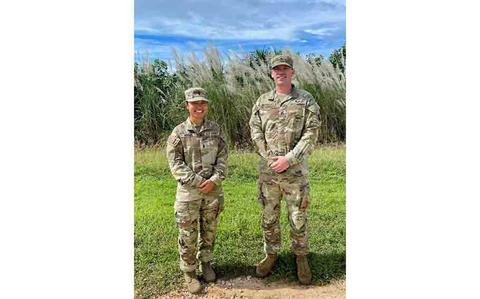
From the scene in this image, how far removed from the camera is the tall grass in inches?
252

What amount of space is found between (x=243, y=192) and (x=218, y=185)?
35cm

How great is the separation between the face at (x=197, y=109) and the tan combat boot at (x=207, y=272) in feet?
4.57

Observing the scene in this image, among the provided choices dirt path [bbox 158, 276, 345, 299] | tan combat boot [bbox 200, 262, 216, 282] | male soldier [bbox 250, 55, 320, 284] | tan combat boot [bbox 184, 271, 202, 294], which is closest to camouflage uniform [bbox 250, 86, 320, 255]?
male soldier [bbox 250, 55, 320, 284]

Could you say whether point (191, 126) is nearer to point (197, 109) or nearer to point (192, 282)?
point (197, 109)

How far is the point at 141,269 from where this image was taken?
20.6 ft

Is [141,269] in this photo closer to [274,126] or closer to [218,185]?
[218,185]

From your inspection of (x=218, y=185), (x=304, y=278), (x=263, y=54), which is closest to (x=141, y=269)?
(x=218, y=185)

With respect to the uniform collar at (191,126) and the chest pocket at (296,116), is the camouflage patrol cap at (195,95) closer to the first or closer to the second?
the uniform collar at (191,126)

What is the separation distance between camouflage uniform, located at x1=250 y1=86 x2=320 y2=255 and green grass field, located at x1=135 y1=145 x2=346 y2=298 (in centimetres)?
15

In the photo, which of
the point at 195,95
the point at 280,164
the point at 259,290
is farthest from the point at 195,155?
the point at 259,290

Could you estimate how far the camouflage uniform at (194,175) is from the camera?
606cm

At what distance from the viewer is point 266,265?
20.7ft

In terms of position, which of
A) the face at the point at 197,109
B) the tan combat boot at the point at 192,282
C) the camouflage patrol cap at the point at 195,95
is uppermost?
the camouflage patrol cap at the point at 195,95

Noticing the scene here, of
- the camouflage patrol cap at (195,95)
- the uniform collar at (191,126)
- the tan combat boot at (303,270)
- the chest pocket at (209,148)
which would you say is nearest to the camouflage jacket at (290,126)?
the chest pocket at (209,148)
